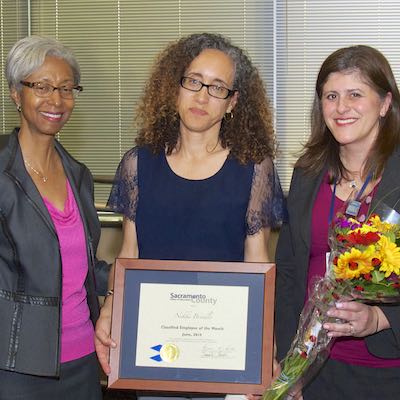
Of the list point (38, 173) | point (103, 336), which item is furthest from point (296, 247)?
point (38, 173)

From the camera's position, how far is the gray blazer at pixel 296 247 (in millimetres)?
2396

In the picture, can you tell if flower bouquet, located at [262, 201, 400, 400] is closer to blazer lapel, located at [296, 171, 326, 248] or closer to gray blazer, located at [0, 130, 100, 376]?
blazer lapel, located at [296, 171, 326, 248]

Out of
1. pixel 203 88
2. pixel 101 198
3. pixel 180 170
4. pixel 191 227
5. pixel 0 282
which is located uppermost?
pixel 203 88

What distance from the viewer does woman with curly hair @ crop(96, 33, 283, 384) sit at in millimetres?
2490

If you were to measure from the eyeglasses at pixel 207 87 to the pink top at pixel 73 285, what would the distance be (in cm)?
60

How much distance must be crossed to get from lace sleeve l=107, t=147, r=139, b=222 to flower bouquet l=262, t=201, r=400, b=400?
0.72m

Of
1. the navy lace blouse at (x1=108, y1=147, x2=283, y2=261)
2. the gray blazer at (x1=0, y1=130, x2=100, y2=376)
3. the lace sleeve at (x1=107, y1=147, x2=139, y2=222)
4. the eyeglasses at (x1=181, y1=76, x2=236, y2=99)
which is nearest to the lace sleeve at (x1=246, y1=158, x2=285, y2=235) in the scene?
the navy lace blouse at (x1=108, y1=147, x2=283, y2=261)

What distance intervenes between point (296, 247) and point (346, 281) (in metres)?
0.45

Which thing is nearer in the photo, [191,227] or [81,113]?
[191,227]

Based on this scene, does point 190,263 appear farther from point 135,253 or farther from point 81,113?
point 81,113

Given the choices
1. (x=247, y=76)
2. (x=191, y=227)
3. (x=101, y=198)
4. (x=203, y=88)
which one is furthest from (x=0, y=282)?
(x=101, y=198)

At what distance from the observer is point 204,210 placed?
98.2 inches

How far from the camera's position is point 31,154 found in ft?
8.71

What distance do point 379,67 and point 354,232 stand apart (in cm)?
66
